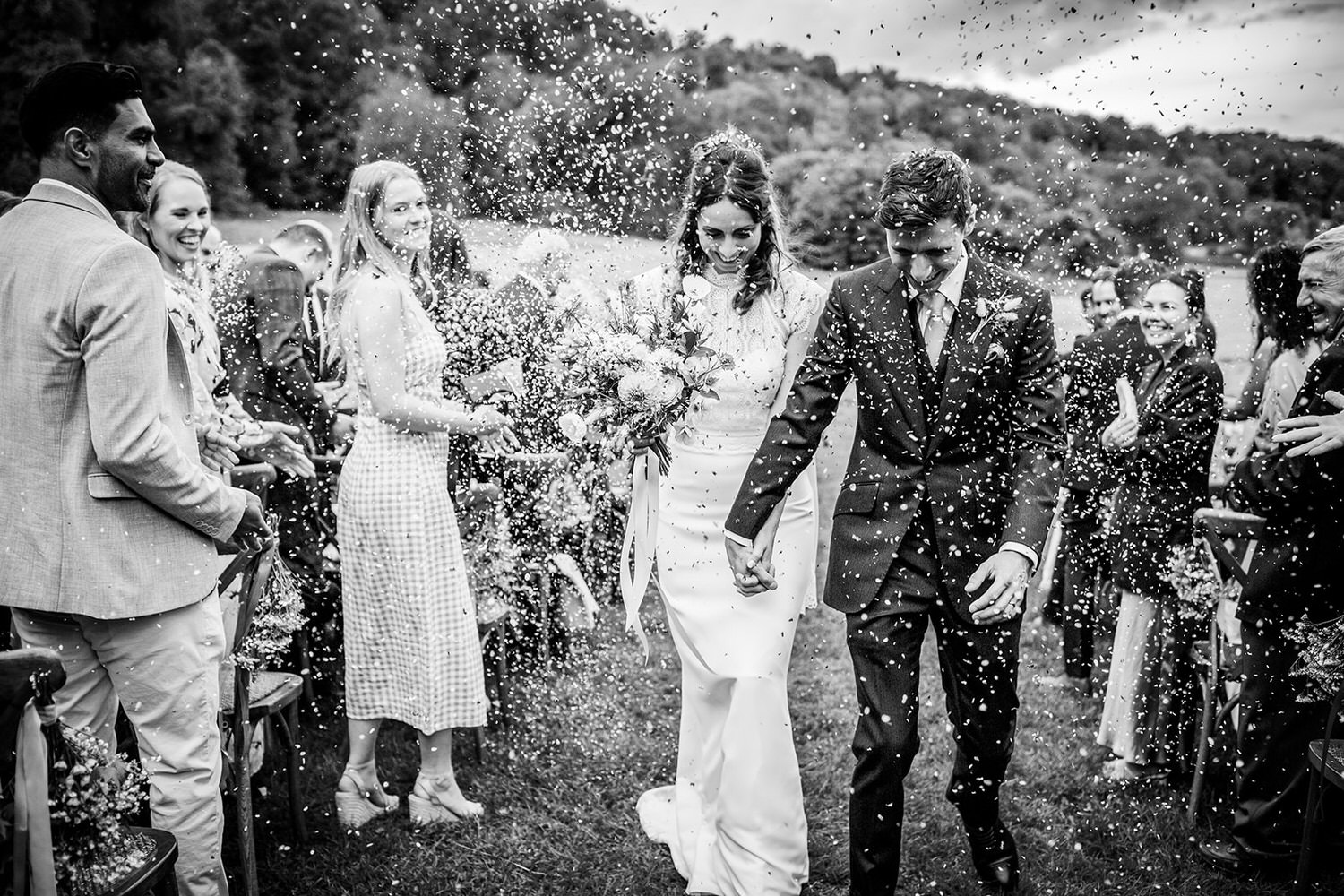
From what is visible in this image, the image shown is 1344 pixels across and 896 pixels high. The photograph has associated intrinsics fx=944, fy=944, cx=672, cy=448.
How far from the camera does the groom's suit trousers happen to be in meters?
3.07

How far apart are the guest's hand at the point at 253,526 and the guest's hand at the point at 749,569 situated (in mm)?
1487

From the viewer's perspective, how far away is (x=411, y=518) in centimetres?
389

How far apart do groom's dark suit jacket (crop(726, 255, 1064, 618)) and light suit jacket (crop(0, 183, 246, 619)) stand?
180 centimetres

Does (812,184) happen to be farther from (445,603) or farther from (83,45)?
(83,45)

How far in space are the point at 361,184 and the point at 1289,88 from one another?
11.7 feet

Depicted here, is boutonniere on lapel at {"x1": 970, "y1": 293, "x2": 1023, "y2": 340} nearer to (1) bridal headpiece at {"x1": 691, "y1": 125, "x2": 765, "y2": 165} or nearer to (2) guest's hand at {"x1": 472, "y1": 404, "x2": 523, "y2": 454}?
(1) bridal headpiece at {"x1": 691, "y1": 125, "x2": 765, "y2": 165}

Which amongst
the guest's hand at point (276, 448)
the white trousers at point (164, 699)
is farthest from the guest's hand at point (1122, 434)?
the white trousers at point (164, 699)

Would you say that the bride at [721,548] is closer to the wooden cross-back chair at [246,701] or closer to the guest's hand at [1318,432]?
the wooden cross-back chair at [246,701]

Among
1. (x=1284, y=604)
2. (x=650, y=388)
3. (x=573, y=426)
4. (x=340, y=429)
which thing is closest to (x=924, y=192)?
(x=650, y=388)

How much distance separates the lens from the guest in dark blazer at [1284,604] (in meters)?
3.22

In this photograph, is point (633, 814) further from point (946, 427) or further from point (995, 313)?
point (995, 313)

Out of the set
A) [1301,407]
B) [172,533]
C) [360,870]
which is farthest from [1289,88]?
[360,870]

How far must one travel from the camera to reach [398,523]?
3879 millimetres

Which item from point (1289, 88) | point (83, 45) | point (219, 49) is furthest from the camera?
point (219, 49)
